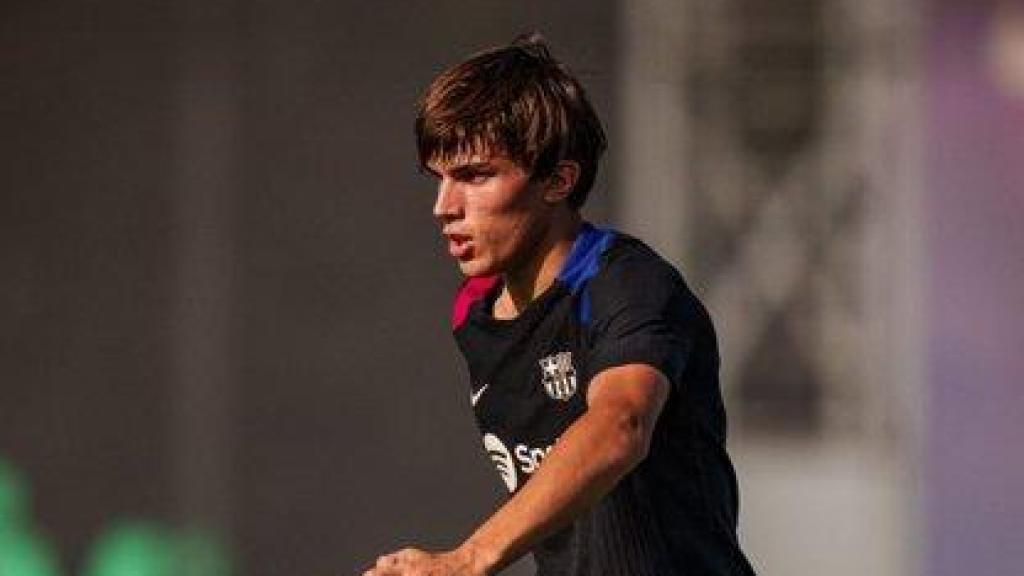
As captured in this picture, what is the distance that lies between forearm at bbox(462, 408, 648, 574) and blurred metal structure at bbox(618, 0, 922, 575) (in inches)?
218

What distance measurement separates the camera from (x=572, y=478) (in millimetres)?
3229

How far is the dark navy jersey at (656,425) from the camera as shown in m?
3.65

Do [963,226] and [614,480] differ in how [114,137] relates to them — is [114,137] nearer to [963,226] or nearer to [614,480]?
[963,226]

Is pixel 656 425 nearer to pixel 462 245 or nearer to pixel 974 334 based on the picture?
pixel 462 245

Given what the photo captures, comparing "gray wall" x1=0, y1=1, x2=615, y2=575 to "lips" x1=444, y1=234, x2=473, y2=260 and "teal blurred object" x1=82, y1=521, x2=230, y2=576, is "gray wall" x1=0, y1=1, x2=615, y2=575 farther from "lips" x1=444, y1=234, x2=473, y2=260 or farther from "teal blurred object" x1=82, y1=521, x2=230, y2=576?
"lips" x1=444, y1=234, x2=473, y2=260

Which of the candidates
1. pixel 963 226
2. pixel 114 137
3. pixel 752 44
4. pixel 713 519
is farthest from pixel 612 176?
pixel 713 519

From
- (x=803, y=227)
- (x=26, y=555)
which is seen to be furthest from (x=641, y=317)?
(x=26, y=555)

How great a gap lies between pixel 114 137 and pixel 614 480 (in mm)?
6411

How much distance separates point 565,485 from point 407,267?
607 centimetres

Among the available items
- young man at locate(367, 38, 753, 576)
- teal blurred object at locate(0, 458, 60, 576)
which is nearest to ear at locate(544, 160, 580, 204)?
young man at locate(367, 38, 753, 576)

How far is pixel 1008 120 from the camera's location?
28.8 ft

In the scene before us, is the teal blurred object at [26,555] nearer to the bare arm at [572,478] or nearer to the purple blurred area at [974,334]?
the purple blurred area at [974,334]

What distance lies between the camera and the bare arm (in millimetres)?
3074

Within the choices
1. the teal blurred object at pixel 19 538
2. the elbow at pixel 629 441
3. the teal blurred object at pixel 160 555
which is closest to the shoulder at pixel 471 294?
the elbow at pixel 629 441
